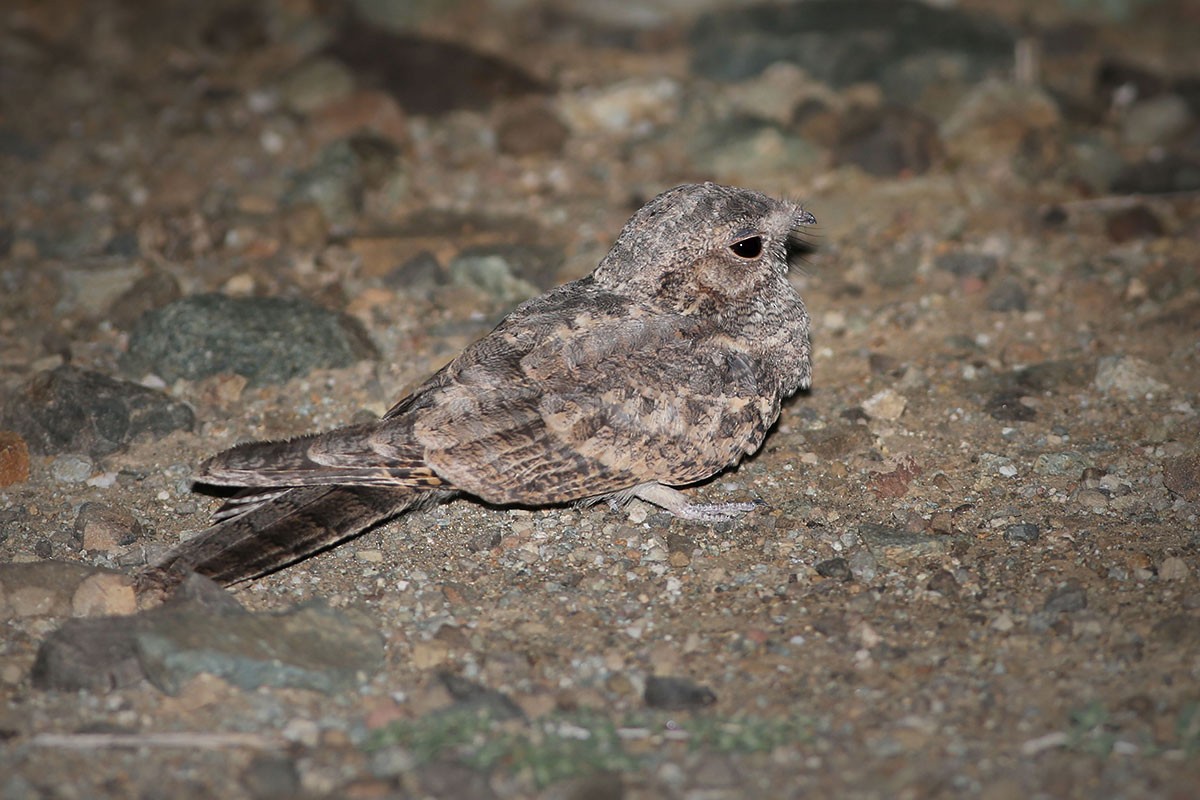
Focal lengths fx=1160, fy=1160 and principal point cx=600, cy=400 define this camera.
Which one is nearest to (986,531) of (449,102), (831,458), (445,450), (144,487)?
(831,458)

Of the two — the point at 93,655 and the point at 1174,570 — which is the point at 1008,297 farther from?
the point at 93,655

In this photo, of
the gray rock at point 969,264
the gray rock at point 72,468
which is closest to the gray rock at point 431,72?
the gray rock at point 969,264

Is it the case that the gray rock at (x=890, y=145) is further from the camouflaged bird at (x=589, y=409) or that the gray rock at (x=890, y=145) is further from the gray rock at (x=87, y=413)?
the gray rock at (x=87, y=413)

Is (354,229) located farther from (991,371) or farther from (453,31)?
(991,371)

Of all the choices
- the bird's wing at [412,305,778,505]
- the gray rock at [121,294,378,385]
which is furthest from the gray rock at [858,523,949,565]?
the gray rock at [121,294,378,385]

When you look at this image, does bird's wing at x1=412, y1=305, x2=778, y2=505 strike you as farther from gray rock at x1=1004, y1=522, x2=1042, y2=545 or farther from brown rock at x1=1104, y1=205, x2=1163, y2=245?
brown rock at x1=1104, y1=205, x2=1163, y2=245
